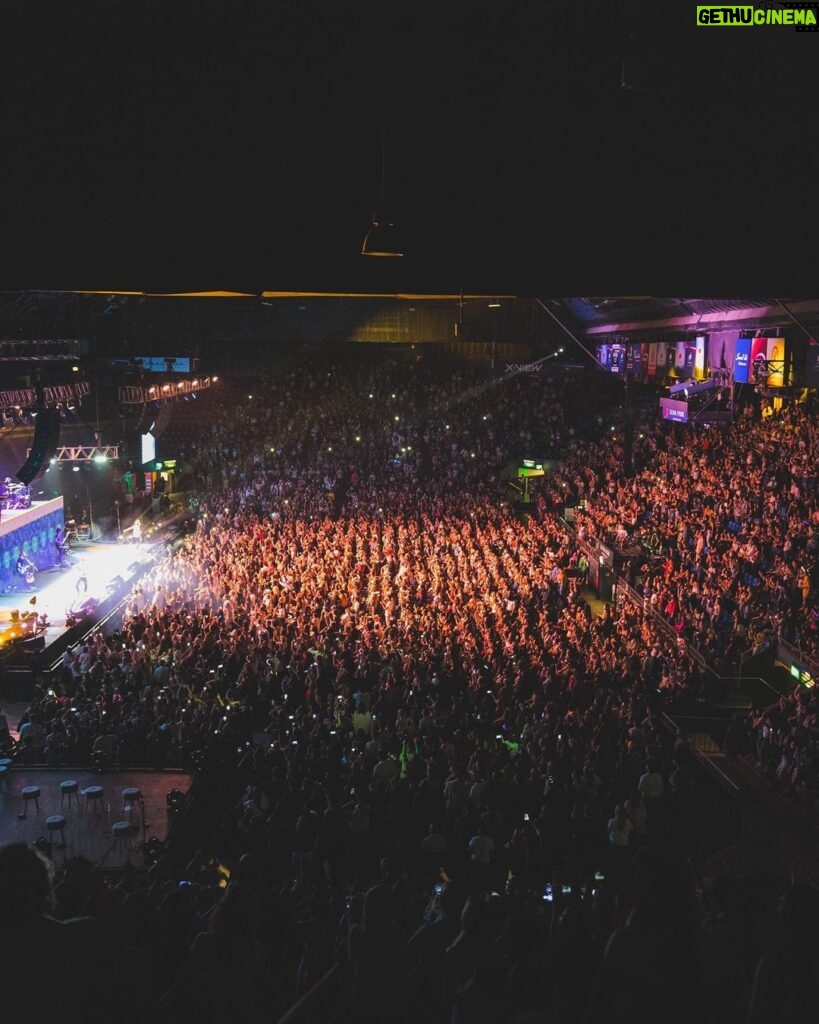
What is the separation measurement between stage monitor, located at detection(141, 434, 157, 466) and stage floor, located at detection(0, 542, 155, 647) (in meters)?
3.83

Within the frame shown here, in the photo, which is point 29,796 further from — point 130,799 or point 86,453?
point 86,453

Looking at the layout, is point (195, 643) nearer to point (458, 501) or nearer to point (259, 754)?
point (259, 754)

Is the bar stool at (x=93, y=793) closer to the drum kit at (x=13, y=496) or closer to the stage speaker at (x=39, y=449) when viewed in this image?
the stage speaker at (x=39, y=449)

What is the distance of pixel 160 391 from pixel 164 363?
2062 mm

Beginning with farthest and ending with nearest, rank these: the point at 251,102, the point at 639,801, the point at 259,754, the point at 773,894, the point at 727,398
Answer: the point at 727,398, the point at 259,754, the point at 639,801, the point at 251,102, the point at 773,894

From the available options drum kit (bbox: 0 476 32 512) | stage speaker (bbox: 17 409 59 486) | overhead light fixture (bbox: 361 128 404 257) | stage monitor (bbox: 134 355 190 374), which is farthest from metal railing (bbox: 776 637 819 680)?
stage monitor (bbox: 134 355 190 374)

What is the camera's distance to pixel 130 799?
9.35 metres

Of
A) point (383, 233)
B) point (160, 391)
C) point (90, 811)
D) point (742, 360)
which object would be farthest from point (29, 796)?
Result: point (160, 391)

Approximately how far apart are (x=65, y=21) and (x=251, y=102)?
781 mm

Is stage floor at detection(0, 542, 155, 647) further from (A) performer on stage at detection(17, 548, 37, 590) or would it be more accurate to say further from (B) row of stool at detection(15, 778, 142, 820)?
(B) row of stool at detection(15, 778, 142, 820)

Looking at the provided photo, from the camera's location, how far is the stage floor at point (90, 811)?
8906 mm

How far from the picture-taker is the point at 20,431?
2334cm

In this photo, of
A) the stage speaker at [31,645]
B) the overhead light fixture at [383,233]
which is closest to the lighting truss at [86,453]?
the stage speaker at [31,645]

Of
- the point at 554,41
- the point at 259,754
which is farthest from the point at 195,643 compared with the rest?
the point at 554,41
